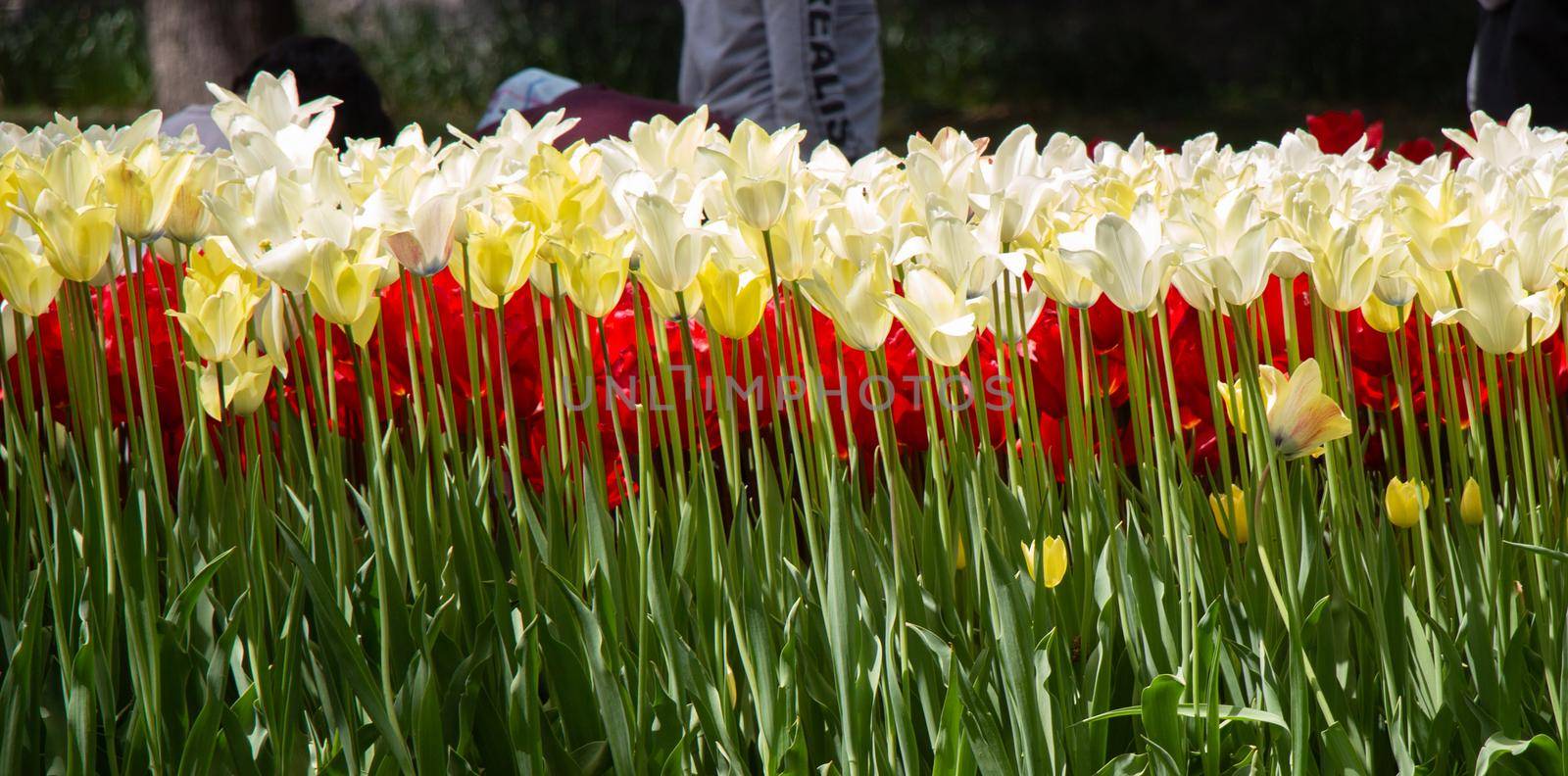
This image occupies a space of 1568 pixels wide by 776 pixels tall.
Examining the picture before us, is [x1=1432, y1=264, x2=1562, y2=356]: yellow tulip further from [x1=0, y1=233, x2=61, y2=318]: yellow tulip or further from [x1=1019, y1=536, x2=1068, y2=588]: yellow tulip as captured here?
[x1=0, y1=233, x2=61, y2=318]: yellow tulip

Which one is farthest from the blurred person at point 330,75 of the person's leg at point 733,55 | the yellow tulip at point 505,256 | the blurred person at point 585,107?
the yellow tulip at point 505,256

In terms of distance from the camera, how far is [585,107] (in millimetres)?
3330

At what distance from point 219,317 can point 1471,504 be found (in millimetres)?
1004

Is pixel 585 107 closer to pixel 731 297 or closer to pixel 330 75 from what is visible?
pixel 330 75

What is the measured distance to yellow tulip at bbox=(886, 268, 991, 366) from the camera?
98 centimetres

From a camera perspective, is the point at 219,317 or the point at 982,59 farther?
the point at 982,59

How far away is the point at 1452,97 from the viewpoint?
1177cm

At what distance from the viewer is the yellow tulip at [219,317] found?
107 cm

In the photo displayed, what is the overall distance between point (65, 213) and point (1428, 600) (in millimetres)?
1088

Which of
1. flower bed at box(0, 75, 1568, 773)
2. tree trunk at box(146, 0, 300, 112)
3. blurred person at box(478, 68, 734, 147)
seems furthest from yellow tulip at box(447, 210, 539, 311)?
tree trunk at box(146, 0, 300, 112)

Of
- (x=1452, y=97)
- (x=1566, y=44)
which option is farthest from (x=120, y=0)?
(x=1566, y=44)

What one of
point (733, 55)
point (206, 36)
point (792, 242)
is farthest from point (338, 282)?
point (206, 36)

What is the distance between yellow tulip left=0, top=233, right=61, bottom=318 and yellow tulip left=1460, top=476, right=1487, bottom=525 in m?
1.13

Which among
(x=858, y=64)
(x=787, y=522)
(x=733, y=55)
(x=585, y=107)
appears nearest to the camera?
(x=787, y=522)
